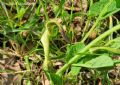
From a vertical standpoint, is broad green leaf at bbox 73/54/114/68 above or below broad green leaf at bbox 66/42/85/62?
below

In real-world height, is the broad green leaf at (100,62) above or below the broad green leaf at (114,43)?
below

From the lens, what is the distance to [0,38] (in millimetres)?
1423

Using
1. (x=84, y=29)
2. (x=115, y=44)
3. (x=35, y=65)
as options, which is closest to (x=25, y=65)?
(x=35, y=65)

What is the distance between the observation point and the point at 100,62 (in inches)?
43.6

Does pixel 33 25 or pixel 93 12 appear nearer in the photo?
pixel 93 12

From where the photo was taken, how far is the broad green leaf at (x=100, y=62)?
3.56ft

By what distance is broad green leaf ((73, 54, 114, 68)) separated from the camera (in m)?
1.08

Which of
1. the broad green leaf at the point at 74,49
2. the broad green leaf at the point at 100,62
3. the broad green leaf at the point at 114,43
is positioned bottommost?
the broad green leaf at the point at 100,62

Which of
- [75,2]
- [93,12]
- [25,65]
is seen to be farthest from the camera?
[75,2]

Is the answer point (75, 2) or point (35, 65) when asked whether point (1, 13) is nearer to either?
point (35, 65)

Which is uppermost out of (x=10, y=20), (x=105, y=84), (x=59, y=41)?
(x=10, y=20)

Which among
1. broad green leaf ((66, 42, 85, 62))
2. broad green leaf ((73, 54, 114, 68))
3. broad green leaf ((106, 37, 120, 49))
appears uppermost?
broad green leaf ((106, 37, 120, 49))

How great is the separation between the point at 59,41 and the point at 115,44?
1.10ft

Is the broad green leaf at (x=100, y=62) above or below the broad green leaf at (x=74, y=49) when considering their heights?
below
